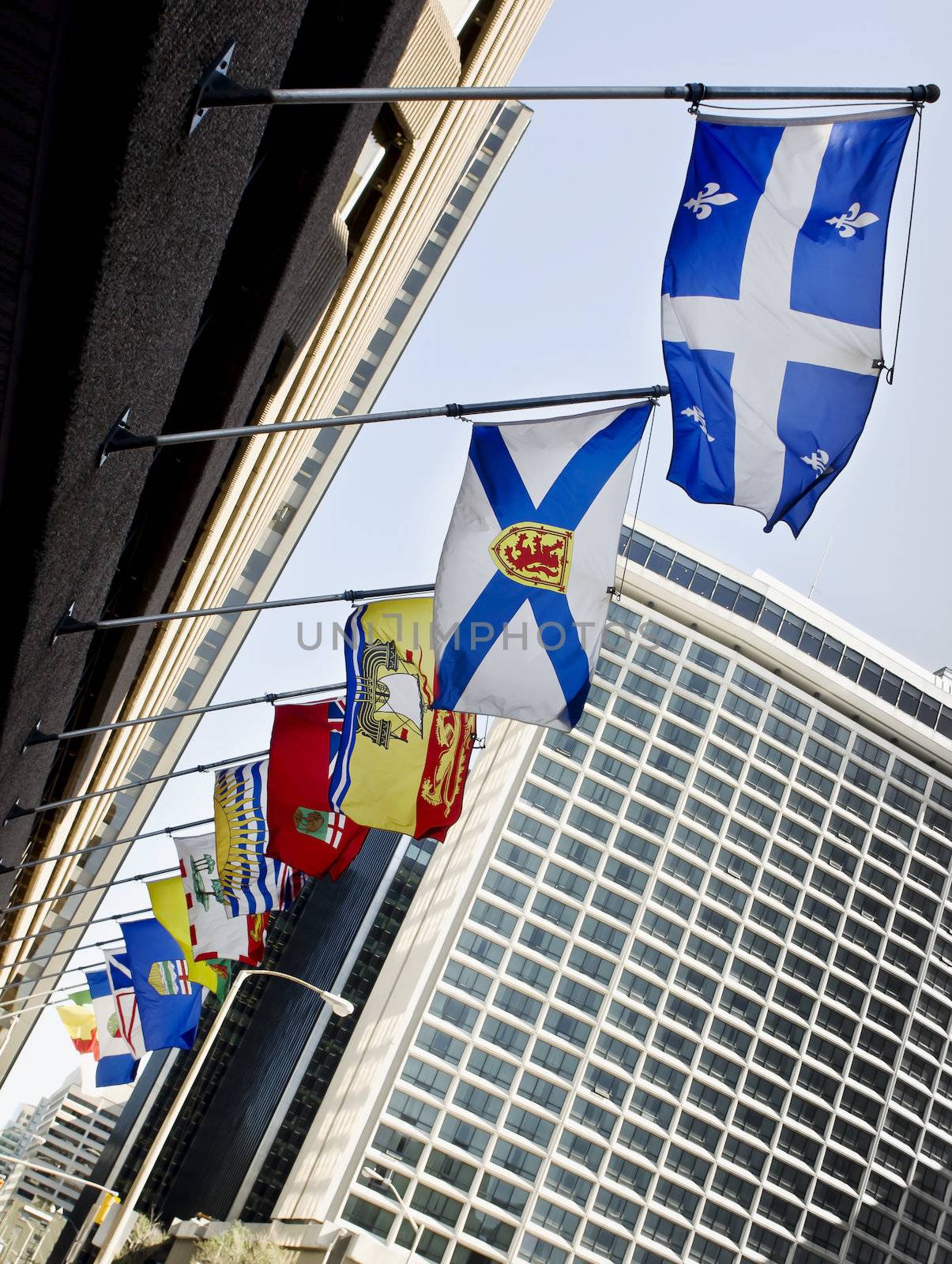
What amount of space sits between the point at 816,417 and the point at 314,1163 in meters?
76.8

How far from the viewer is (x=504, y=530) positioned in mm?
9461

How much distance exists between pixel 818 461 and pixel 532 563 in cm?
241

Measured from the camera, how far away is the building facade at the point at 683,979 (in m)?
71.8

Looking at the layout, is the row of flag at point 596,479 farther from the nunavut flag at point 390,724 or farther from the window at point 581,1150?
the window at point 581,1150

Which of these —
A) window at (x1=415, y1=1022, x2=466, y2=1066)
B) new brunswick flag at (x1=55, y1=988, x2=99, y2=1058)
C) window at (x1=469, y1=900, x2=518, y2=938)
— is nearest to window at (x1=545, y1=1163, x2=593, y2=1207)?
window at (x1=415, y1=1022, x2=466, y2=1066)

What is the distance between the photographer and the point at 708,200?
7.59 meters

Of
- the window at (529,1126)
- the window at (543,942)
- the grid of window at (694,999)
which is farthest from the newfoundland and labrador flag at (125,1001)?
the window at (543,942)

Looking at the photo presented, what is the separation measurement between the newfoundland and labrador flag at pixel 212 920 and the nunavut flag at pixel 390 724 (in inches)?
193

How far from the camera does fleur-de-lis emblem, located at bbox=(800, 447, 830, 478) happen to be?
26.2 feet

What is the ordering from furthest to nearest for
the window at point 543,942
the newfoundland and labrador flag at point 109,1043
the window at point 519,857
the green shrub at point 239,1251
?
the window at point 519,857 < the window at point 543,942 < the green shrub at point 239,1251 < the newfoundland and labrador flag at point 109,1043

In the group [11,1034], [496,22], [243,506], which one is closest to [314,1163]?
[11,1034]

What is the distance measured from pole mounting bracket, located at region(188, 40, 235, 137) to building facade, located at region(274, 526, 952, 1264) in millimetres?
72475

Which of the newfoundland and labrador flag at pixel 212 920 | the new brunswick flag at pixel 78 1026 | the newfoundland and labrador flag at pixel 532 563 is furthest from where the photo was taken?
the new brunswick flag at pixel 78 1026

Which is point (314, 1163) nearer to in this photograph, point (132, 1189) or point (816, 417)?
point (132, 1189)
